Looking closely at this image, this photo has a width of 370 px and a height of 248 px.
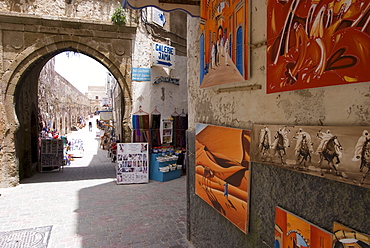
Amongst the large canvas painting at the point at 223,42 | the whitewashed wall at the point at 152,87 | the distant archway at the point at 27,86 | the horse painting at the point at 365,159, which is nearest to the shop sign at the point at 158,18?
the whitewashed wall at the point at 152,87

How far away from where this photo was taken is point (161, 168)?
8.80 m

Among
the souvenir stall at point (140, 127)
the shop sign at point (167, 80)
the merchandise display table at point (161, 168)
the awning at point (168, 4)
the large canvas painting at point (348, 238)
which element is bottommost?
the merchandise display table at point (161, 168)

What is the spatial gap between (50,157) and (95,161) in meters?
3.14

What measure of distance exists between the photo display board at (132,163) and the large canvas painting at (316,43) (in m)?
6.77

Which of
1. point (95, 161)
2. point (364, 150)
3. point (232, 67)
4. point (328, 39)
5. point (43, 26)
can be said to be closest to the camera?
point (364, 150)

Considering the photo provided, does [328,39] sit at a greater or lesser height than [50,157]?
greater

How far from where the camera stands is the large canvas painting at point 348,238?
1618 mm

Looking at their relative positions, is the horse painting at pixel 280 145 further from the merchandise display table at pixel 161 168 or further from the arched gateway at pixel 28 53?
the arched gateway at pixel 28 53

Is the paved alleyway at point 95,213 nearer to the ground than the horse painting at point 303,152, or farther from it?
nearer to the ground

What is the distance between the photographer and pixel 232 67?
298 cm

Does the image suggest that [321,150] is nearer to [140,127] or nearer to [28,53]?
[140,127]

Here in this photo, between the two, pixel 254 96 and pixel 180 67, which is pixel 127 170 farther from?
pixel 254 96

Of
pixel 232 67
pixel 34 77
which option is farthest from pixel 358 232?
pixel 34 77

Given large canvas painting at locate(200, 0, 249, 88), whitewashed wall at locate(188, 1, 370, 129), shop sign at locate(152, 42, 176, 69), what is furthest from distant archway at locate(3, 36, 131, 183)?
→ large canvas painting at locate(200, 0, 249, 88)
